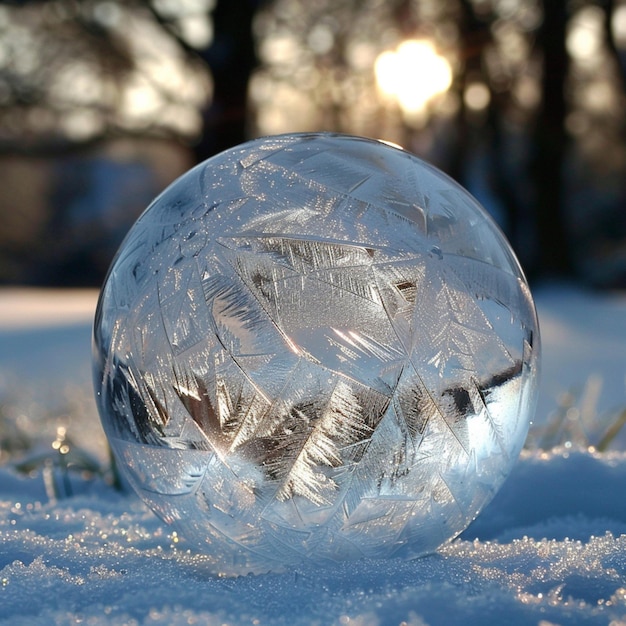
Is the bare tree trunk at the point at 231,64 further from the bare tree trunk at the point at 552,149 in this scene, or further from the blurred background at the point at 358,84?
the bare tree trunk at the point at 552,149

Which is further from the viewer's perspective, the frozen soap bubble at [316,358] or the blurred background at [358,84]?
the blurred background at [358,84]

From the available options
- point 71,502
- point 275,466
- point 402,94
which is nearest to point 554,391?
point 71,502

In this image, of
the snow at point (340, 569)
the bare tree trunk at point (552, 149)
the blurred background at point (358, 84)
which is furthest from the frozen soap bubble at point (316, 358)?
the bare tree trunk at point (552, 149)

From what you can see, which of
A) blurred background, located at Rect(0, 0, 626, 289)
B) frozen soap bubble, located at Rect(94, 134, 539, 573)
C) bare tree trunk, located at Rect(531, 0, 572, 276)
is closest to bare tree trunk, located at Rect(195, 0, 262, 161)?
blurred background, located at Rect(0, 0, 626, 289)

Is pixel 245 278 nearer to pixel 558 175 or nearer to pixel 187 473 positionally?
pixel 187 473

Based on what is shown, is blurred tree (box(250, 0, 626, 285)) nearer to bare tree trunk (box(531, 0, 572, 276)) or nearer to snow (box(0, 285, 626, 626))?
bare tree trunk (box(531, 0, 572, 276))

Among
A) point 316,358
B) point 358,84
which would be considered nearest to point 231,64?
point 358,84
